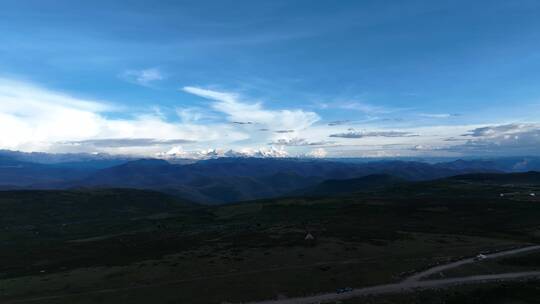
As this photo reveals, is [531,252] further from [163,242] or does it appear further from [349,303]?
[163,242]

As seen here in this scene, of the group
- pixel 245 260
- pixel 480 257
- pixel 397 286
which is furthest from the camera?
pixel 245 260

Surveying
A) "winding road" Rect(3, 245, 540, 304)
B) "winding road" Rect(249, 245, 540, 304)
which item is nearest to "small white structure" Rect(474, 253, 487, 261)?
"winding road" Rect(249, 245, 540, 304)

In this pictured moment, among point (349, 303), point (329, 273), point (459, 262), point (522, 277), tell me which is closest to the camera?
point (349, 303)

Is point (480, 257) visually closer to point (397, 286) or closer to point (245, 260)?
point (397, 286)

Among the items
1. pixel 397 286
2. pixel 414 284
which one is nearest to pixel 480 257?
pixel 414 284

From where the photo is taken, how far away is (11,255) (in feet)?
454

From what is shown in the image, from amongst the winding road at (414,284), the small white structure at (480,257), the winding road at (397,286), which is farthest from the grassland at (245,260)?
the small white structure at (480,257)

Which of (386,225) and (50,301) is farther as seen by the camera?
(386,225)

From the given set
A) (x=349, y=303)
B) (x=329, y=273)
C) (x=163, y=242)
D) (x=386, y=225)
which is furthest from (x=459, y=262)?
(x=163, y=242)

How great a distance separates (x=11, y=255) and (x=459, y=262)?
5384 inches

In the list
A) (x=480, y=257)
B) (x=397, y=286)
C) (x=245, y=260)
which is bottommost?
(x=245, y=260)

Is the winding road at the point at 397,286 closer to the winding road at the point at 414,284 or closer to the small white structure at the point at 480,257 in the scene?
the winding road at the point at 414,284

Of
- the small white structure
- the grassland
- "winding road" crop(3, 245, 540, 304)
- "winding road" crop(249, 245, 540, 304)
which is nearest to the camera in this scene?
"winding road" crop(249, 245, 540, 304)

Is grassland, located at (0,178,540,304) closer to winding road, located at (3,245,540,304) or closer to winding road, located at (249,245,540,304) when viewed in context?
winding road, located at (3,245,540,304)
